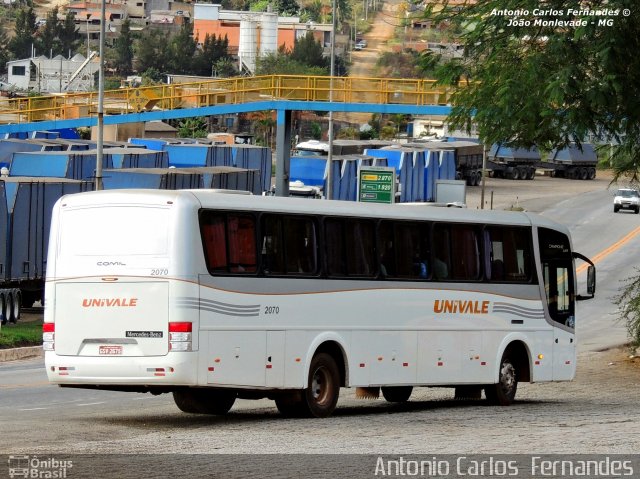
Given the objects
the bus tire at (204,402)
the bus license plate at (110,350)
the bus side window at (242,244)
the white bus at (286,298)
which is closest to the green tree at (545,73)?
the white bus at (286,298)

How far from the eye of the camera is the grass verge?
1313 inches

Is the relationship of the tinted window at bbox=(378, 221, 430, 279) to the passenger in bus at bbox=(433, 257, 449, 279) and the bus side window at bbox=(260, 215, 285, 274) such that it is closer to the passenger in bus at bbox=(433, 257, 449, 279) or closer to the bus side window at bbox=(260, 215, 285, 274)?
the passenger in bus at bbox=(433, 257, 449, 279)

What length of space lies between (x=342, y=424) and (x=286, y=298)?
1861 mm

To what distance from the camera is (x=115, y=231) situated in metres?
16.9

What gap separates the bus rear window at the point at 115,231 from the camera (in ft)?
54.8

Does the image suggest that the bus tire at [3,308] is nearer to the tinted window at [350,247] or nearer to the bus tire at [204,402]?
the bus tire at [204,402]

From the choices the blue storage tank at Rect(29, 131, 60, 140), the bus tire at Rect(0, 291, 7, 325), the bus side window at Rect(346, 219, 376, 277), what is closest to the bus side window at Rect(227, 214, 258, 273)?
the bus side window at Rect(346, 219, 376, 277)

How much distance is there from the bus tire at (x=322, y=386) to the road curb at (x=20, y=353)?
15.2 metres

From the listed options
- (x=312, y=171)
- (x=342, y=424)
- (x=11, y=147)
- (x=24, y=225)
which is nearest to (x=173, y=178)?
(x=24, y=225)

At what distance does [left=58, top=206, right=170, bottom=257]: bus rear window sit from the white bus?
0.06ft

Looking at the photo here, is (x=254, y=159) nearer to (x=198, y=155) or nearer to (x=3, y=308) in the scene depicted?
(x=198, y=155)

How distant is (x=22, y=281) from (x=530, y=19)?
1887 centimetres

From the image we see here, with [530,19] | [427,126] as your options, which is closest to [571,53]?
[530,19]

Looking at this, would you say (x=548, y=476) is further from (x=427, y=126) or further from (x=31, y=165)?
(x=427, y=126)
